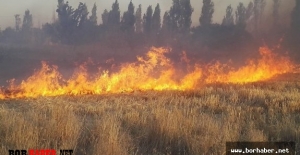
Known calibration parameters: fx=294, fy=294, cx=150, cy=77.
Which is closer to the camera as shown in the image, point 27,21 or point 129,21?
point 129,21

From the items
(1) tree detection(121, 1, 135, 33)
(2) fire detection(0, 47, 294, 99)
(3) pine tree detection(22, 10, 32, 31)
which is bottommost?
(2) fire detection(0, 47, 294, 99)

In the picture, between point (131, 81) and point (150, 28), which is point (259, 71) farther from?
point (150, 28)

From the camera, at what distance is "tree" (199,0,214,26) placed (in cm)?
6681

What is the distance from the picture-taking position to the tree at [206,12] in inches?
2630

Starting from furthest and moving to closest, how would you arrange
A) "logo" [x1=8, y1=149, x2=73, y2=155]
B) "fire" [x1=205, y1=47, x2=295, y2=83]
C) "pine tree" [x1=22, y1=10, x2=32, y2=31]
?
1. "pine tree" [x1=22, y1=10, x2=32, y2=31]
2. "fire" [x1=205, y1=47, x2=295, y2=83]
3. "logo" [x1=8, y1=149, x2=73, y2=155]

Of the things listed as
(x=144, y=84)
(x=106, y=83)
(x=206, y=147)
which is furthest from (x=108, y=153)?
(x=144, y=84)

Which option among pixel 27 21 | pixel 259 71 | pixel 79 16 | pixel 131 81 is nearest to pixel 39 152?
pixel 131 81

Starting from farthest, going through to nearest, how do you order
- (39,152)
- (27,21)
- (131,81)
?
1. (27,21)
2. (131,81)
3. (39,152)

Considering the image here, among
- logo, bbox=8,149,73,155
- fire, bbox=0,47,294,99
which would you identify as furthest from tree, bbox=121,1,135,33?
logo, bbox=8,149,73,155

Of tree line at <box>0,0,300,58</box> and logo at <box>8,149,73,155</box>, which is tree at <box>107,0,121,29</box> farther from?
logo at <box>8,149,73,155</box>

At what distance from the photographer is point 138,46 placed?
6059cm

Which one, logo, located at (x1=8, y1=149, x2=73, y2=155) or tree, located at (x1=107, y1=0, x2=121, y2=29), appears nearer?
logo, located at (x1=8, y1=149, x2=73, y2=155)

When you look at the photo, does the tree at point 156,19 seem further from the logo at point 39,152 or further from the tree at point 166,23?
the logo at point 39,152

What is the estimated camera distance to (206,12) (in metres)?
66.9
